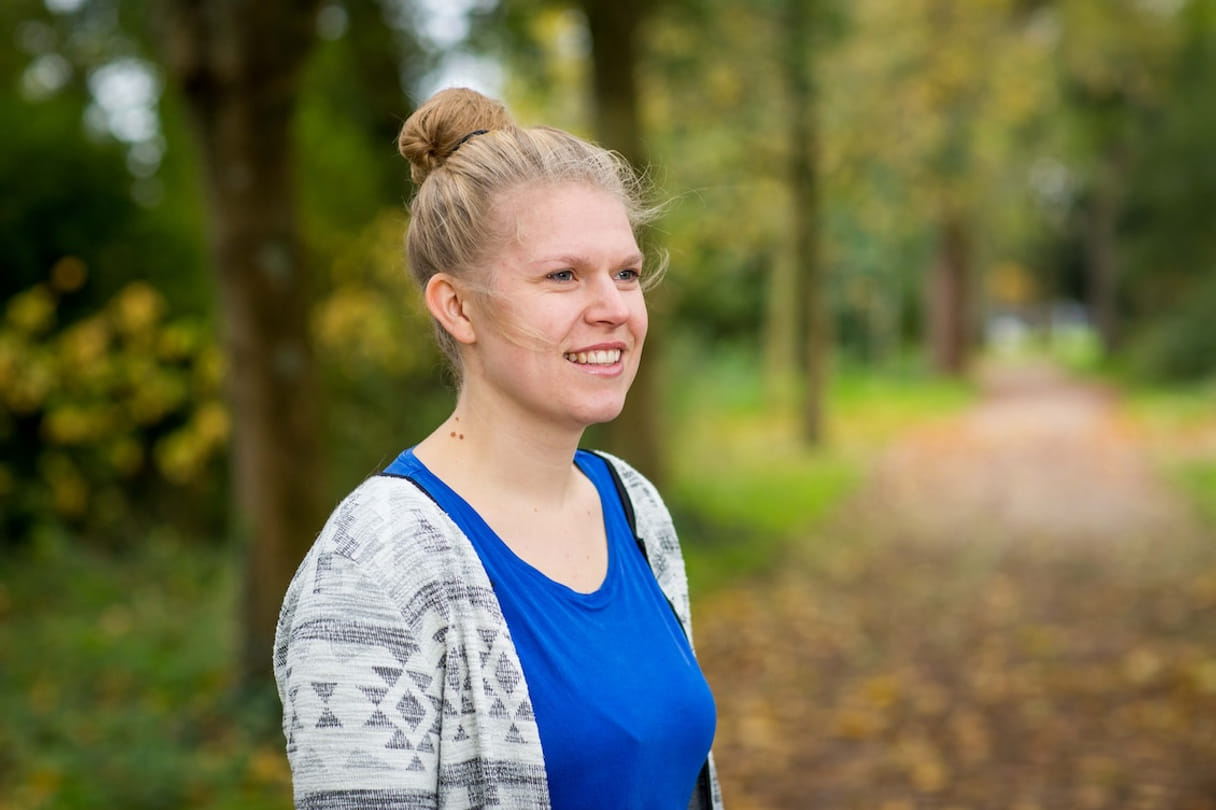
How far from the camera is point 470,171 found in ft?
6.40

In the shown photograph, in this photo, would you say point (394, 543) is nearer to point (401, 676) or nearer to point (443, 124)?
point (401, 676)

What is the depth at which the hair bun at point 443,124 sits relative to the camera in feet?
6.61

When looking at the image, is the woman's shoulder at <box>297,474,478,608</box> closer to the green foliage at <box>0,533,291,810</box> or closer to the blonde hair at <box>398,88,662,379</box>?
the blonde hair at <box>398,88,662,379</box>

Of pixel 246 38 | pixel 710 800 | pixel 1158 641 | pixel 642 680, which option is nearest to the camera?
pixel 642 680

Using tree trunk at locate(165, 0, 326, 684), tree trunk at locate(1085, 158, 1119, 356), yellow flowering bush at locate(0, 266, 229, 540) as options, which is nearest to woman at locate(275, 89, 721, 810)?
tree trunk at locate(165, 0, 326, 684)

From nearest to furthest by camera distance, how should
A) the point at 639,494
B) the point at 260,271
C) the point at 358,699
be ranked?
the point at 358,699 < the point at 639,494 < the point at 260,271

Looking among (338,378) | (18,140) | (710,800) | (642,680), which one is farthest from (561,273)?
(18,140)

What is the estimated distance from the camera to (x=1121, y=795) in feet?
17.6

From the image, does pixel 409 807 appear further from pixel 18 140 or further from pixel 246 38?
pixel 18 140

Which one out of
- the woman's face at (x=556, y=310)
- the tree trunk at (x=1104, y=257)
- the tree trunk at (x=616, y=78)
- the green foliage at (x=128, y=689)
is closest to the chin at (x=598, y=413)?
the woman's face at (x=556, y=310)

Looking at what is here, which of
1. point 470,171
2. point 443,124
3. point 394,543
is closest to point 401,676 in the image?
point 394,543

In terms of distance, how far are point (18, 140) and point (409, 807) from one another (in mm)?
8828

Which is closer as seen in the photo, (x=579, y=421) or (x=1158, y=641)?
(x=579, y=421)

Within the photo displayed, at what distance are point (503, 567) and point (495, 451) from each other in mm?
211
